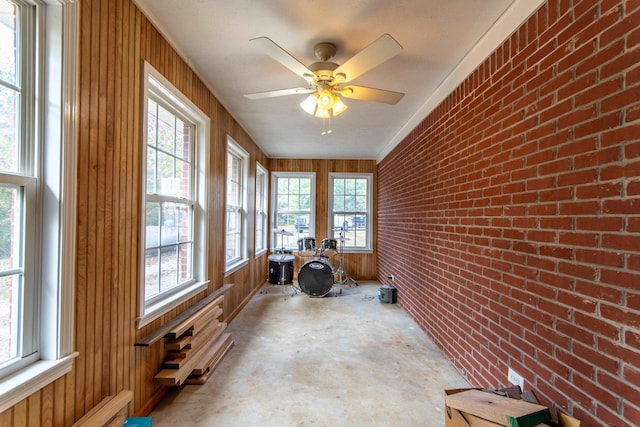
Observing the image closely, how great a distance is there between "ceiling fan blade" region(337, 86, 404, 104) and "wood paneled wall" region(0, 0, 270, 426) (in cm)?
137

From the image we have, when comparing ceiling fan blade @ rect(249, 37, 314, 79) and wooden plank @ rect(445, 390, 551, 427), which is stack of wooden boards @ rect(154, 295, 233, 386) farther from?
ceiling fan blade @ rect(249, 37, 314, 79)

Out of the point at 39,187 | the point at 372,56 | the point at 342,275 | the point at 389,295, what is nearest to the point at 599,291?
the point at 372,56

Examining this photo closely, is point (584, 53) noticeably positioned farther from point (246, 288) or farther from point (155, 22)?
point (246, 288)

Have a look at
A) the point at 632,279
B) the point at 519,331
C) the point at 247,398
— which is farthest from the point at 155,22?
the point at 519,331

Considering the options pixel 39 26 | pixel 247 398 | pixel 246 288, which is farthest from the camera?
pixel 246 288

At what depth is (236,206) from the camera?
4141 mm

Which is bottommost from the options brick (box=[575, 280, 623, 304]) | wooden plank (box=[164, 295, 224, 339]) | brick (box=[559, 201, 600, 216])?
wooden plank (box=[164, 295, 224, 339])

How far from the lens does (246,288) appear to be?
438 cm

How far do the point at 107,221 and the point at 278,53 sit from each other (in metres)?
1.41

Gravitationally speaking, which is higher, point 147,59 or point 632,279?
point 147,59

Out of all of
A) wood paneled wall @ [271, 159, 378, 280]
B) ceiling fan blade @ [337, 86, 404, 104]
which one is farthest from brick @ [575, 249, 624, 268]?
wood paneled wall @ [271, 159, 378, 280]

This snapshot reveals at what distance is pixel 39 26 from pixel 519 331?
2852mm

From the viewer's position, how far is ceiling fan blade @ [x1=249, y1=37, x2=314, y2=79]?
1.66 metres

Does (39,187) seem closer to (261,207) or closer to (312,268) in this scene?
(312,268)
